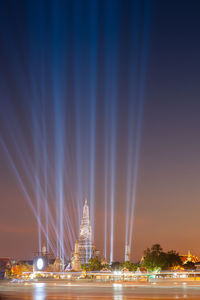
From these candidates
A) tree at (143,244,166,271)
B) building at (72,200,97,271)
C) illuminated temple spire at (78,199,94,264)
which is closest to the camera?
tree at (143,244,166,271)

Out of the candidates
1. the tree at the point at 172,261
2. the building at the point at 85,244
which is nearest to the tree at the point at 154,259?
the tree at the point at 172,261

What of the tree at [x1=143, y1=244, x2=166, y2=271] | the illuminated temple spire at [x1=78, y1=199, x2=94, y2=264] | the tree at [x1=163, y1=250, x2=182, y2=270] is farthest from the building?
the tree at [x1=143, y1=244, x2=166, y2=271]

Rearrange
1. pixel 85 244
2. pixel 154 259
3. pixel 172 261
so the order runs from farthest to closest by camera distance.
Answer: pixel 85 244 < pixel 172 261 < pixel 154 259

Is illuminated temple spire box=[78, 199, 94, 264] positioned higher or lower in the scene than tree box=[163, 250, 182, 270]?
higher

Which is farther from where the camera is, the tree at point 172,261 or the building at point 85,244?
the building at point 85,244

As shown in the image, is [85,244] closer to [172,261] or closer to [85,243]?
[85,243]

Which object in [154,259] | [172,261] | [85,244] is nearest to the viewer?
[154,259]

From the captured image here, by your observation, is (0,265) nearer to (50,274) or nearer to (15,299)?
(50,274)

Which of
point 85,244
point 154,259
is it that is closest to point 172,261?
point 154,259

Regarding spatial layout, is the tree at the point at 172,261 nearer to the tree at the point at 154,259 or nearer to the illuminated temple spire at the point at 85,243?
the tree at the point at 154,259

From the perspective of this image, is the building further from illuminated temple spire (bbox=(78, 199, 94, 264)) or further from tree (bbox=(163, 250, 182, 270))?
tree (bbox=(163, 250, 182, 270))

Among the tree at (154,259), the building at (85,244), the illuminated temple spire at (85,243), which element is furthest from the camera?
the illuminated temple spire at (85,243)

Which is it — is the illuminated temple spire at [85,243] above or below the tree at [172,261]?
above

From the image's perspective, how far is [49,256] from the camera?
19350 centimetres
